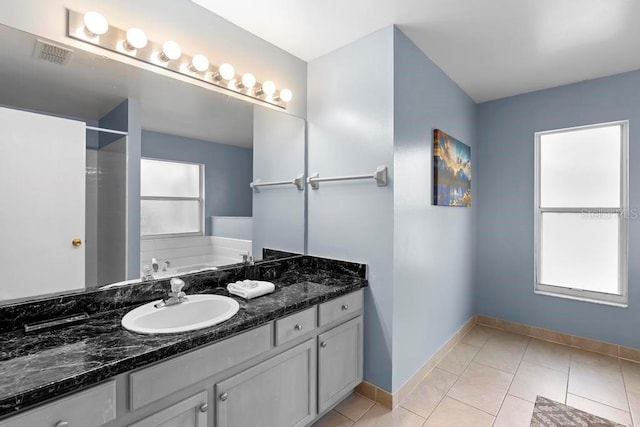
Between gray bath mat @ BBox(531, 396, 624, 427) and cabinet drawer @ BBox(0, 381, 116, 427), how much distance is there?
2201 millimetres

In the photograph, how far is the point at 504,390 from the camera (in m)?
2.17

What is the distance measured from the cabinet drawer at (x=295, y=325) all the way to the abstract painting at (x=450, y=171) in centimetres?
140

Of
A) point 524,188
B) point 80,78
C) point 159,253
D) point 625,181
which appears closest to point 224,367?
point 159,253

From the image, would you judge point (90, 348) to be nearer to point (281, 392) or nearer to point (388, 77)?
point (281, 392)

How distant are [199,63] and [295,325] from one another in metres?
1.53

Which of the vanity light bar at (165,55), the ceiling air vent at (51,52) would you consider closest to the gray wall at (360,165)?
the vanity light bar at (165,55)

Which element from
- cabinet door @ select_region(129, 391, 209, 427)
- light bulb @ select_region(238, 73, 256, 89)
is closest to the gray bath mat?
cabinet door @ select_region(129, 391, 209, 427)

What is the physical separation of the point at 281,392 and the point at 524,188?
9.75 feet

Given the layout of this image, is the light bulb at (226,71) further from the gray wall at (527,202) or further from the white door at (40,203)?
the gray wall at (527,202)

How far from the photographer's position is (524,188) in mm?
3100

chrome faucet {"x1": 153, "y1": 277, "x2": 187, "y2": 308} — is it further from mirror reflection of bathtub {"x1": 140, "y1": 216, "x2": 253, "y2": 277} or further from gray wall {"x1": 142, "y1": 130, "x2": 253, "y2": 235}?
gray wall {"x1": 142, "y1": 130, "x2": 253, "y2": 235}

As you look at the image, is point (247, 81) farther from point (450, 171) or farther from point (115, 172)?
point (450, 171)

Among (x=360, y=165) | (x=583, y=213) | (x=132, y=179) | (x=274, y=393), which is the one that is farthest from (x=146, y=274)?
(x=583, y=213)

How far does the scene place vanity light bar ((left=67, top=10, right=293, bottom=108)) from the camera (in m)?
1.37
